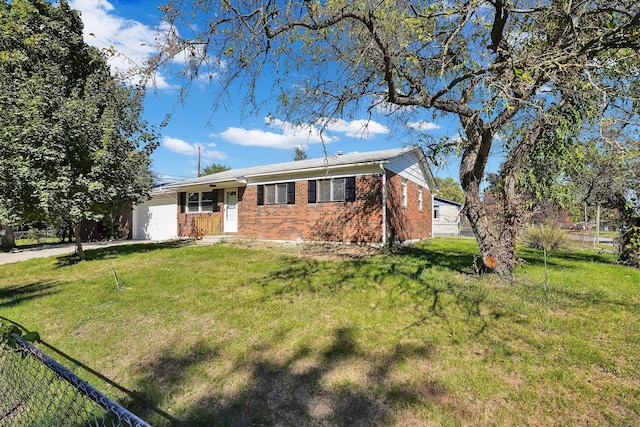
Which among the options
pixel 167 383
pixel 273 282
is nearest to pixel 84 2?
pixel 167 383

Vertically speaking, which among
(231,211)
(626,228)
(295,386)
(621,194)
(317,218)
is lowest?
(295,386)

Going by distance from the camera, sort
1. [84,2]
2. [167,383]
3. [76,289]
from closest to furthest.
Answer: [84,2], [167,383], [76,289]

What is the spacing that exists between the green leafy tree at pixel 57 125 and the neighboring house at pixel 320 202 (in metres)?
5.08

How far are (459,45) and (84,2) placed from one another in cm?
569

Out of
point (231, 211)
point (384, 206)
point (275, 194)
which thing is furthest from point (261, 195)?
point (384, 206)

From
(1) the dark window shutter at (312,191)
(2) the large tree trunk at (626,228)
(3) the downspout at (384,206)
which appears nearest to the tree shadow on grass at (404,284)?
(3) the downspout at (384,206)

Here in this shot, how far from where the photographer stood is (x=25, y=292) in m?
7.59

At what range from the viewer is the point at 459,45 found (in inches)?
237

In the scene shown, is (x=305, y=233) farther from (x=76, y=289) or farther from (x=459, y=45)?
(x=459, y=45)

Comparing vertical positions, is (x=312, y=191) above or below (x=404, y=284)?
above

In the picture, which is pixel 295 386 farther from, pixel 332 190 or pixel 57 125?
pixel 57 125

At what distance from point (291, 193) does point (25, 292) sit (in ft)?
29.2

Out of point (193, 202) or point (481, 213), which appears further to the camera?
point (193, 202)

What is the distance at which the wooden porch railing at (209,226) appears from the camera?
16609 mm
